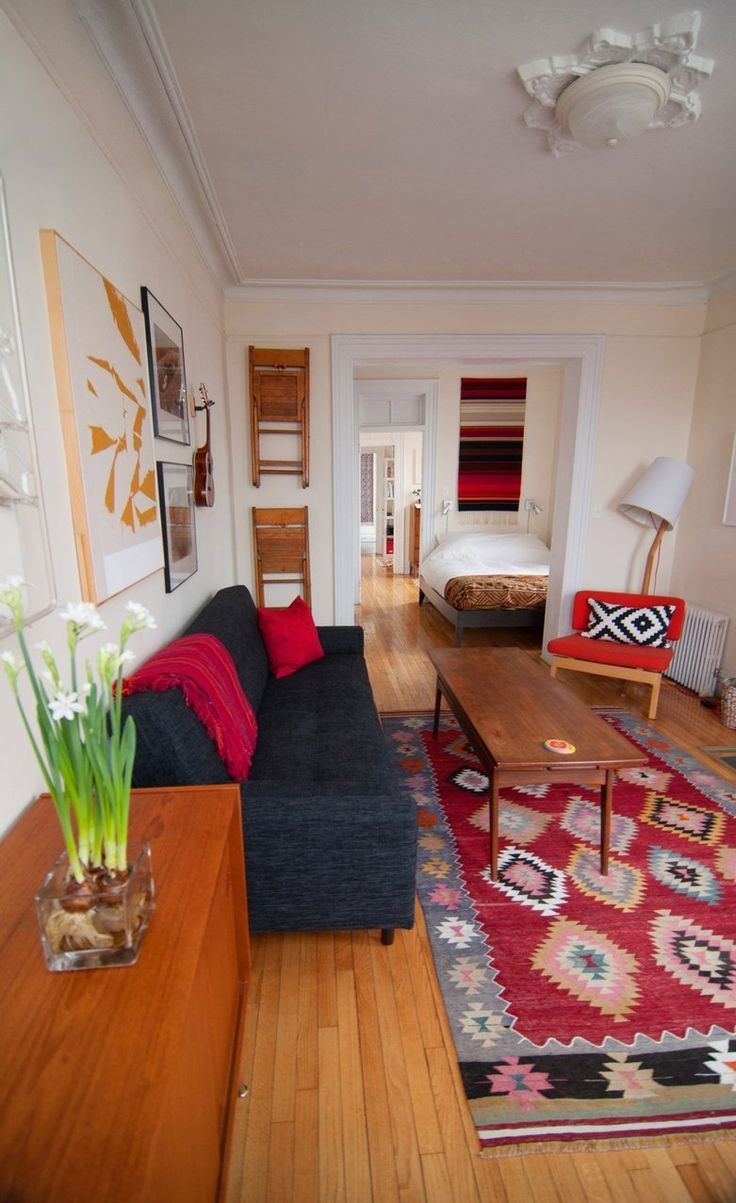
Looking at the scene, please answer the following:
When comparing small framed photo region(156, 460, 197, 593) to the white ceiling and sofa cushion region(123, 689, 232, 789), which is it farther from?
the white ceiling

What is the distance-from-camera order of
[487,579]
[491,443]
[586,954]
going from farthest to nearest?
[491,443]
[487,579]
[586,954]

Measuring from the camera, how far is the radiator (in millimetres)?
3482

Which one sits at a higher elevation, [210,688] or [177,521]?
[177,521]

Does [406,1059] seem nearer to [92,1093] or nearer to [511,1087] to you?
[511,1087]

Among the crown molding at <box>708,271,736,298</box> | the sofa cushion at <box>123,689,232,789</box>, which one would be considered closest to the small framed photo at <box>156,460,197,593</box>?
the sofa cushion at <box>123,689,232,789</box>

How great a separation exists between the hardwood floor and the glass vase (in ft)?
2.36

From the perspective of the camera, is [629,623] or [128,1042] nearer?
[128,1042]

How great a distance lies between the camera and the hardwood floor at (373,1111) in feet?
3.63

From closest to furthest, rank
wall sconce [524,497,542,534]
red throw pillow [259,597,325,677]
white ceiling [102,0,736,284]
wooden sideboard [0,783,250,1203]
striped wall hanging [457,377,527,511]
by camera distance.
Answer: wooden sideboard [0,783,250,1203]
white ceiling [102,0,736,284]
red throw pillow [259,597,325,677]
striped wall hanging [457,377,527,511]
wall sconce [524,497,542,534]

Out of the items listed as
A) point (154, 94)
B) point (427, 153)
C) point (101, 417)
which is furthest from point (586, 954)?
point (154, 94)

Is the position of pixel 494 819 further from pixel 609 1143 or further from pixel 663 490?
pixel 663 490

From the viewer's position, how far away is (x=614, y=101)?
5.78ft

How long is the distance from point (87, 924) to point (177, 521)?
71.0 inches

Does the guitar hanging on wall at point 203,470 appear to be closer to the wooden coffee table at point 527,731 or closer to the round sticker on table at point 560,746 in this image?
the wooden coffee table at point 527,731
